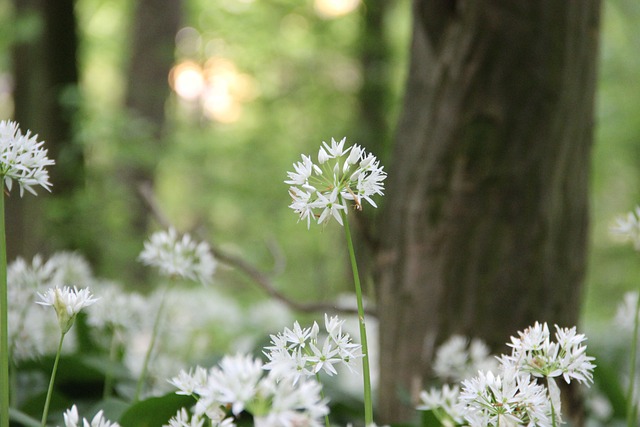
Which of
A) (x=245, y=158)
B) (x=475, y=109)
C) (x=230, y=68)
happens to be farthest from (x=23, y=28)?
(x=230, y=68)

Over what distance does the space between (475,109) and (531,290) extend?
594 mm

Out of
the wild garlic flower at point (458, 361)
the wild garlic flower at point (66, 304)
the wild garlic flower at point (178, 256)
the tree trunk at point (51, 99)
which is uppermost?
the tree trunk at point (51, 99)

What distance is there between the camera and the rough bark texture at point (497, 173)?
202cm

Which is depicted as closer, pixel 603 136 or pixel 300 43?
pixel 603 136

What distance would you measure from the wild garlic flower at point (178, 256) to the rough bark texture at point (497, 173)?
0.84m

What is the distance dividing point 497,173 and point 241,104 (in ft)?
15.3

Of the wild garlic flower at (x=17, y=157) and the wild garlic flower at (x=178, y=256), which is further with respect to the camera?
the wild garlic flower at (x=178, y=256)

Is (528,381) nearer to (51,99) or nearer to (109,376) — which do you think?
(109,376)

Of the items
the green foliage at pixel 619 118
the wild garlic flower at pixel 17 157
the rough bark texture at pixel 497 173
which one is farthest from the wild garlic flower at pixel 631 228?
the green foliage at pixel 619 118

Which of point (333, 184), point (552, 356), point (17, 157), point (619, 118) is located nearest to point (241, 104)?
point (619, 118)

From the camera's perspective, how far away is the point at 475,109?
2.04m

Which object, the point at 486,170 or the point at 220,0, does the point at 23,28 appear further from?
the point at 220,0

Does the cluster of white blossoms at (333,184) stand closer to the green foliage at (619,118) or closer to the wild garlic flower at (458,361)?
the wild garlic flower at (458,361)

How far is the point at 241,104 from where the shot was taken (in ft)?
21.1
